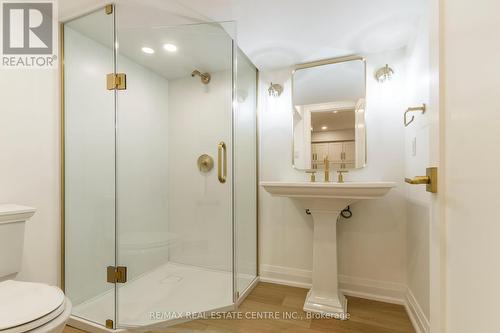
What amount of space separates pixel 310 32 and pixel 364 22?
350 millimetres

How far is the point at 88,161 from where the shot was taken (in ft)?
5.69

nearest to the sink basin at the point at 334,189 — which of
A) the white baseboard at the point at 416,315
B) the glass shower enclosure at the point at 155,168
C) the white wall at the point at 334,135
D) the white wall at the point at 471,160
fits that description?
the glass shower enclosure at the point at 155,168

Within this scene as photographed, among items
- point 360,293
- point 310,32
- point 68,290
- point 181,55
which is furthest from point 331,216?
point 68,290

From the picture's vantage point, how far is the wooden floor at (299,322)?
4.95ft

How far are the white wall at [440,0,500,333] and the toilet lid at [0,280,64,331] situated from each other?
4.54 ft

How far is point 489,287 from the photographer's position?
439 mm

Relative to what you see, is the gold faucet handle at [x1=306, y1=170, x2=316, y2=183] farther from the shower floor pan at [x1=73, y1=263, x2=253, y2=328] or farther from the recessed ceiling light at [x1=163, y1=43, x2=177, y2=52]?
the recessed ceiling light at [x1=163, y1=43, x2=177, y2=52]

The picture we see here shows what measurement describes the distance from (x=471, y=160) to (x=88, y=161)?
2.07 meters

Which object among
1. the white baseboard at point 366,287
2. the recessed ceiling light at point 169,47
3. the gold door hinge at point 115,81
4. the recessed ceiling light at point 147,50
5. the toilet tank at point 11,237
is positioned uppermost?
the recessed ceiling light at point 169,47

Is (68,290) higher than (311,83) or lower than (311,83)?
lower

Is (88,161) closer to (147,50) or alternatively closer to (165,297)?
(147,50)

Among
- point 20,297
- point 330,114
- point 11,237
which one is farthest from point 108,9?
point 330,114

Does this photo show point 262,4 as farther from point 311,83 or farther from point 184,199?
point 184,199

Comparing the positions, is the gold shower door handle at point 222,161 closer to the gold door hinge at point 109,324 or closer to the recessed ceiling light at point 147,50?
the recessed ceiling light at point 147,50
